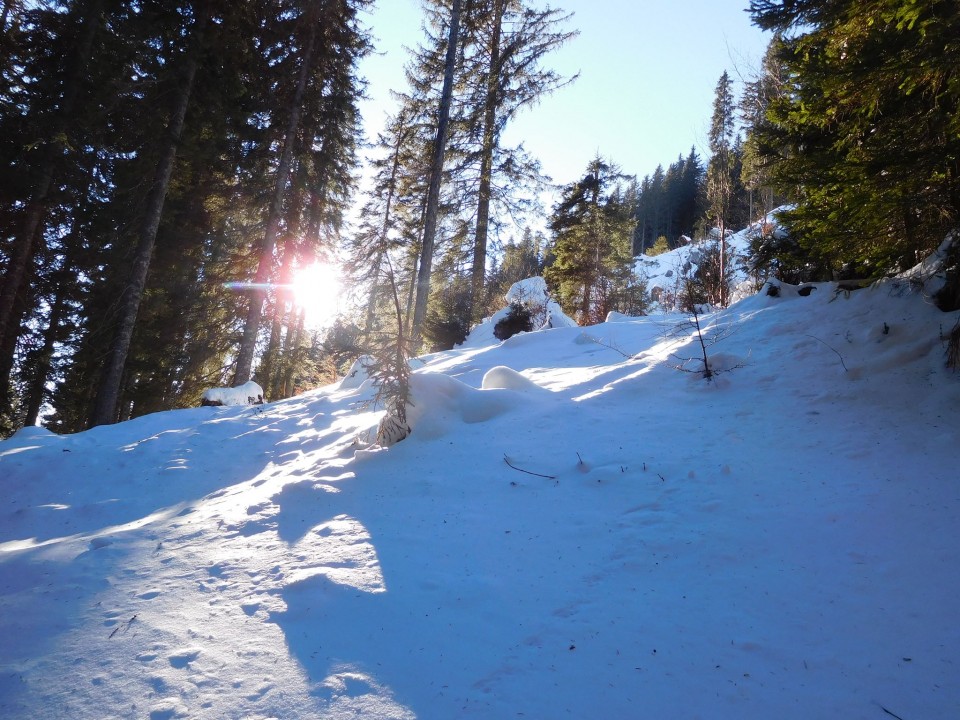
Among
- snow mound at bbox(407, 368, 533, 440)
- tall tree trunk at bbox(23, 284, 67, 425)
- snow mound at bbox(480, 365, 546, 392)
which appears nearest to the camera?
snow mound at bbox(407, 368, 533, 440)

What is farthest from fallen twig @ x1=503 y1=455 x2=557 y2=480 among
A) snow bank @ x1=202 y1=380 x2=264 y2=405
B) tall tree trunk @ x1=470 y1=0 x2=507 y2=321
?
tall tree trunk @ x1=470 y1=0 x2=507 y2=321

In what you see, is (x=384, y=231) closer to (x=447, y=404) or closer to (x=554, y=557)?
(x=447, y=404)

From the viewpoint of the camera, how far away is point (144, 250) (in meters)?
10.3

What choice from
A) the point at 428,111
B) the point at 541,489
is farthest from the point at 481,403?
the point at 428,111

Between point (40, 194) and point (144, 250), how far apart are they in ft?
8.39

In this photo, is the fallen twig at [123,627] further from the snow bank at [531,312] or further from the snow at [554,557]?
the snow bank at [531,312]

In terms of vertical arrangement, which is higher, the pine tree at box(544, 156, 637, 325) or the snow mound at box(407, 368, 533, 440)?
the pine tree at box(544, 156, 637, 325)

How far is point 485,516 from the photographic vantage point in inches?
139

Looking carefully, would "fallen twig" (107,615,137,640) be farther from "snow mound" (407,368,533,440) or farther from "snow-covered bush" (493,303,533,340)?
"snow-covered bush" (493,303,533,340)

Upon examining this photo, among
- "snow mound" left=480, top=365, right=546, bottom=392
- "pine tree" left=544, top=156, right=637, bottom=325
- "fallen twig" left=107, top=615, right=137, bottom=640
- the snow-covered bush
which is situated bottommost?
"fallen twig" left=107, top=615, right=137, bottom=640

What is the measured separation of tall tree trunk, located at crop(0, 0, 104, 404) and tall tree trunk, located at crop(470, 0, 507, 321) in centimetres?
1009

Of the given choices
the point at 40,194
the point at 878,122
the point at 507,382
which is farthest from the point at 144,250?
the point at 878,122

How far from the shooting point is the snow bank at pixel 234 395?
32.2 feet

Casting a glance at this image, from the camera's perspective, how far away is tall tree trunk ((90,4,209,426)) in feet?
32.6
